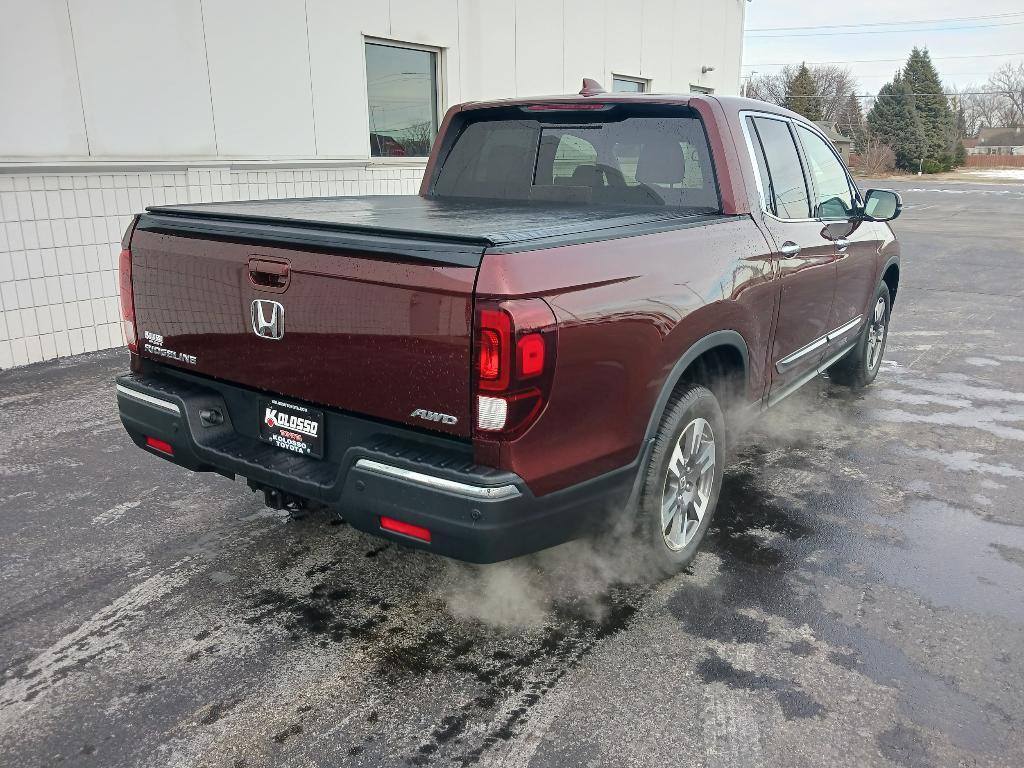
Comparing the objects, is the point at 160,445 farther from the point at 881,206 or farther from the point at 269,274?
the point at 881,206

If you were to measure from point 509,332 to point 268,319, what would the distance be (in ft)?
3.27

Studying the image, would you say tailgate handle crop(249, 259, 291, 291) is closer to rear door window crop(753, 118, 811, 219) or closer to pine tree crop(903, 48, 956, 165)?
rear door window crop(753, 118, 811, 219)

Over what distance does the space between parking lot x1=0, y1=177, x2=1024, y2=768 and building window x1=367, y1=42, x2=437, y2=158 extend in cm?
614

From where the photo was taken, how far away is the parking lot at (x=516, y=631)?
8.42 feet

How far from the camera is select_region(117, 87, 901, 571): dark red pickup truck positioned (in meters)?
2.50

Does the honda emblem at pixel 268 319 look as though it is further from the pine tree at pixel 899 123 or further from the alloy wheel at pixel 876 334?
the pine tree at pixel 899 123

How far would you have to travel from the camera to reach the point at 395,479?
2576 mm

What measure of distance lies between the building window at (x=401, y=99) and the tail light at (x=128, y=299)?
267 inches

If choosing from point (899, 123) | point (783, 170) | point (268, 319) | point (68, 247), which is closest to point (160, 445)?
point (268, 319)

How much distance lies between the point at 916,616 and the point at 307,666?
7.72 ft

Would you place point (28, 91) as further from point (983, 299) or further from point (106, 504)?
point (983, 299)

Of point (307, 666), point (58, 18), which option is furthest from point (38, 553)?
point (58, 18)

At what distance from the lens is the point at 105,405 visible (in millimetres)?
5965

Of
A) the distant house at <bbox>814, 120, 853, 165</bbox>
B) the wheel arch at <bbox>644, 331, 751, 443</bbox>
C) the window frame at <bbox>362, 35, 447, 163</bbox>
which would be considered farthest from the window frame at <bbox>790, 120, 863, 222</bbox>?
the distant house at <bbox>814, 120, 853, 165</bbox>
